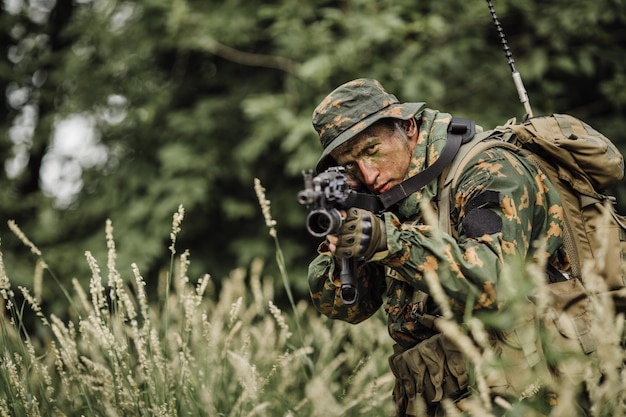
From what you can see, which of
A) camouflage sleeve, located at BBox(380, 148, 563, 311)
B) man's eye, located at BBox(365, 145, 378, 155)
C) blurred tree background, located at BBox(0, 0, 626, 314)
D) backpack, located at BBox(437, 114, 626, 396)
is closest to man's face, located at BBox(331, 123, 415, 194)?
man's eye, located at BBox(365, 145, 378, 155)

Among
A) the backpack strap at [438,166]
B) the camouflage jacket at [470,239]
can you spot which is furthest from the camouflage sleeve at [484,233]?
the backpack strap at [438,166]

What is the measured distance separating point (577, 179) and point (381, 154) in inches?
27.6

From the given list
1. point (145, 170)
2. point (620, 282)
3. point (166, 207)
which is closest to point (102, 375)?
point (620, 282)

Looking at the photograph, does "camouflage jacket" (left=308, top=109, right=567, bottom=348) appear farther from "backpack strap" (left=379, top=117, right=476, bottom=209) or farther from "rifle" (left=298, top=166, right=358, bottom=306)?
"rifle" (left=298, top=166, right=358, bottom=306)

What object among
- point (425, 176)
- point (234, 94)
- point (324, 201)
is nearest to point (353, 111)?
point (425, 176)

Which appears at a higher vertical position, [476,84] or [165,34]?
[165,34]

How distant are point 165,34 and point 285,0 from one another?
3.85ft

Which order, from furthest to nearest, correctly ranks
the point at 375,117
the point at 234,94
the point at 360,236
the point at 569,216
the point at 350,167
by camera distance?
the point at 234,94
the point at 350,167
the point at 375,117
the point at 569,216
the point at 360,236

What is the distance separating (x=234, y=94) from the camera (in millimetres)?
6188

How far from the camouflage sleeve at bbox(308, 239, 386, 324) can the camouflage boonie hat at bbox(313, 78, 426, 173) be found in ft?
1.43

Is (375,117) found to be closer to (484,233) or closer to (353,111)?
(353,111)

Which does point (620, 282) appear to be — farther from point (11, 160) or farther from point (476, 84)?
point (11, 160)

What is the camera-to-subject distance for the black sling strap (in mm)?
2480

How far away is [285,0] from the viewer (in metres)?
5.69
